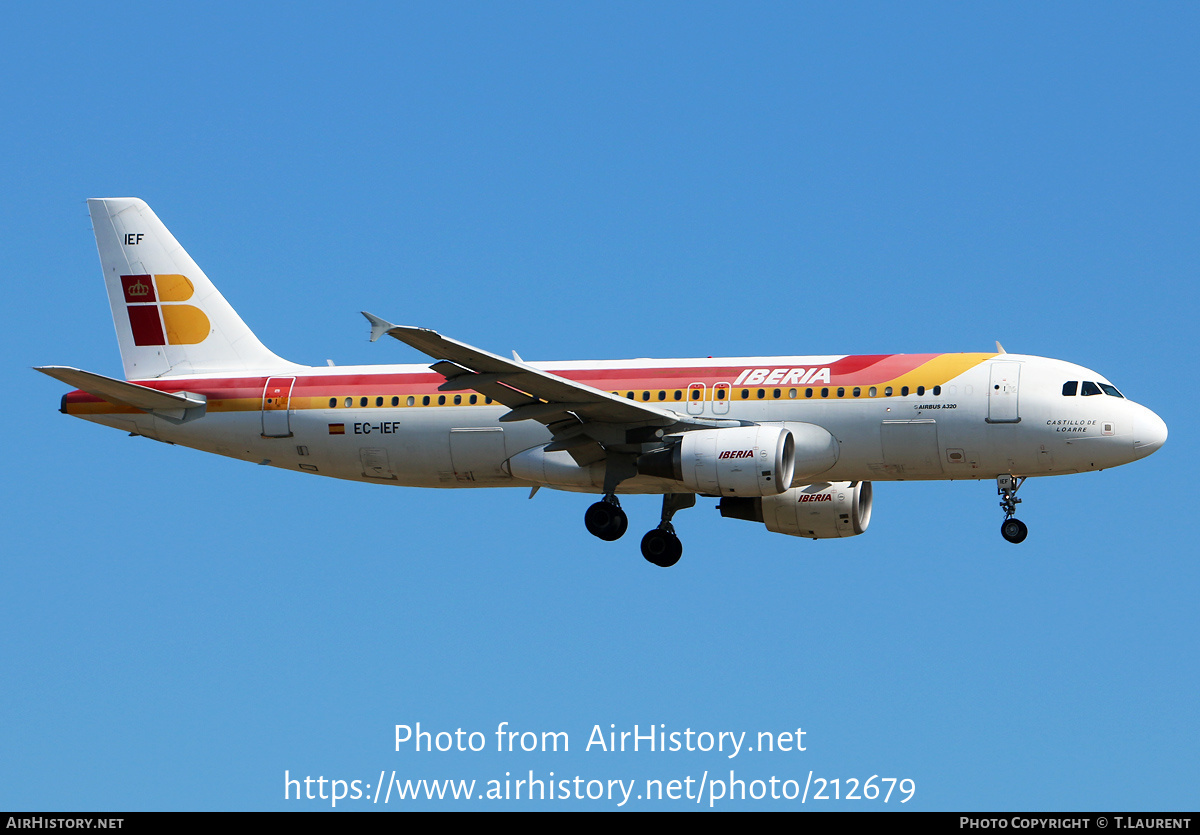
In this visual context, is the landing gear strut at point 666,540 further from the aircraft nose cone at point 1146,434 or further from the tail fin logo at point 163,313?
the tail fin logo at point 163,313

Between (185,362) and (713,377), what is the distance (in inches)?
594

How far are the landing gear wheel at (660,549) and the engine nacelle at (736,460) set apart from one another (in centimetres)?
357

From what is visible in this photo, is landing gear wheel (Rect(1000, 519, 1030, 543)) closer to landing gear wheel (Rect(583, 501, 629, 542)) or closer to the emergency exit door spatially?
landing gear wheel (Rect(583, 501, 629, 542))

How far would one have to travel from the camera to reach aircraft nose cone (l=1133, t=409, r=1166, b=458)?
39.2 metres

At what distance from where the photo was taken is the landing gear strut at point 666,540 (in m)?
42.9

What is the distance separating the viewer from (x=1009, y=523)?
40.1 meters

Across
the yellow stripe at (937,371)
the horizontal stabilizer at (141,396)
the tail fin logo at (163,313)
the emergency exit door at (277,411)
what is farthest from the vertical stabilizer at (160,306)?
the yellow stripe at (937,371)

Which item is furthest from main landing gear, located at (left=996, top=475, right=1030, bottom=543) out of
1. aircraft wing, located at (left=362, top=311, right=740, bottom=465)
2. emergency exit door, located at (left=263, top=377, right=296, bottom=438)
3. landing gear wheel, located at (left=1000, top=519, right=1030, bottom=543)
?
emergency exit door, located at (left=263, top=377, right=296, bottom=438)

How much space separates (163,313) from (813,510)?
1902 centimetres

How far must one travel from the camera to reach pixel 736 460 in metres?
38.6

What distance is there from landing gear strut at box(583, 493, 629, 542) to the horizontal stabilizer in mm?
11170
